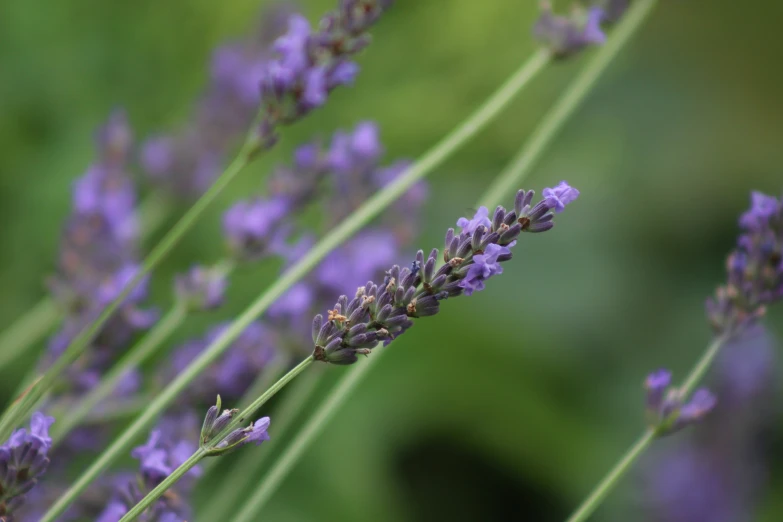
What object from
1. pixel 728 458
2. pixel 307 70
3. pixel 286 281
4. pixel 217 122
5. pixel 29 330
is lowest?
pixel 728 458

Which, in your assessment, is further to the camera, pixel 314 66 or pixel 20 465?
pixel 314 66

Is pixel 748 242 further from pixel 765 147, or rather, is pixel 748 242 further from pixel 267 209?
pixel 765 147

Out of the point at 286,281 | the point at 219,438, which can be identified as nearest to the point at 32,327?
the point at 286,281

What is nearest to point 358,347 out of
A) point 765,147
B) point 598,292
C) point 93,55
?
point 93,55

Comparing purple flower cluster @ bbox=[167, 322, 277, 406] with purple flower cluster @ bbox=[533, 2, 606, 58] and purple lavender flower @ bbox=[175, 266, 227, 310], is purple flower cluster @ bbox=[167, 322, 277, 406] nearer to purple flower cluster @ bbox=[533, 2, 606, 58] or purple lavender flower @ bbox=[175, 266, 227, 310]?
purple lavender flower @ bbox=[175, 266, 227, 310]

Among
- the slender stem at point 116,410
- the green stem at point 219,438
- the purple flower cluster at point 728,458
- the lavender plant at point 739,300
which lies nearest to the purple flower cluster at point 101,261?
the slender stem at point 116,410

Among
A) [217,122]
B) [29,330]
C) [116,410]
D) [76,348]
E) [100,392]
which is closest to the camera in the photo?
[76,348]

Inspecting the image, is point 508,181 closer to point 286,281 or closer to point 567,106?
point 567,106
